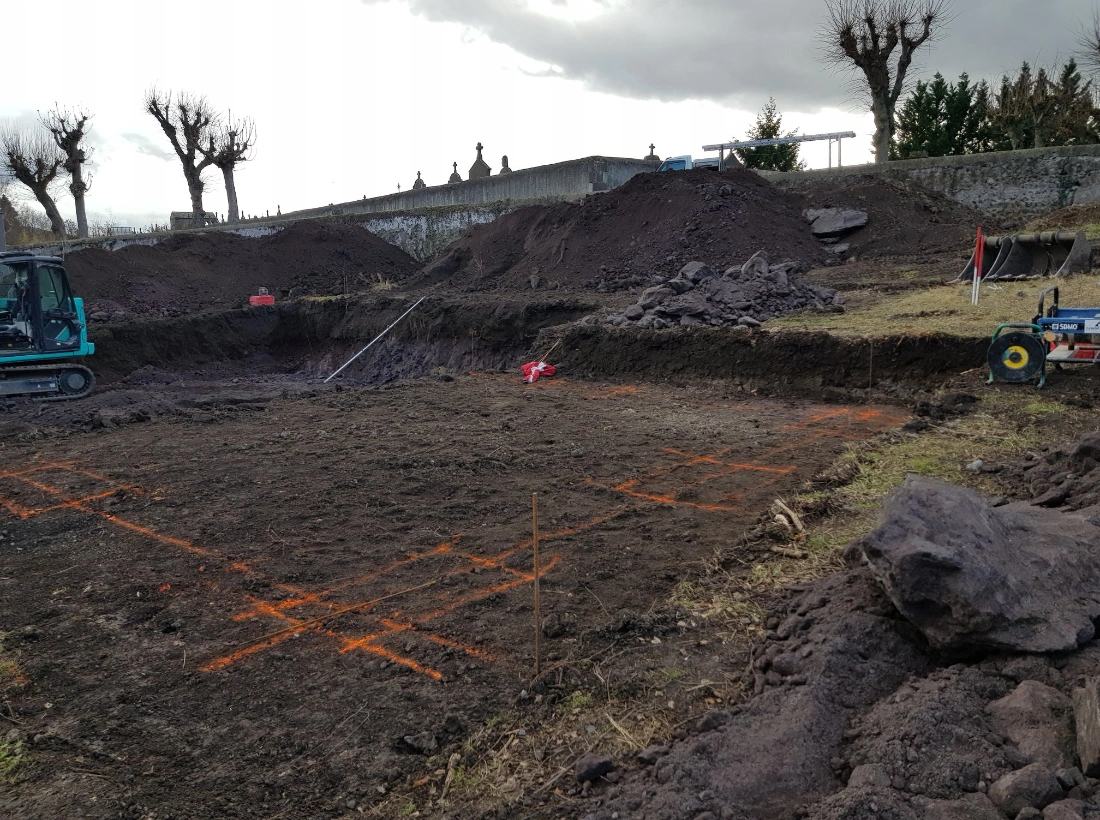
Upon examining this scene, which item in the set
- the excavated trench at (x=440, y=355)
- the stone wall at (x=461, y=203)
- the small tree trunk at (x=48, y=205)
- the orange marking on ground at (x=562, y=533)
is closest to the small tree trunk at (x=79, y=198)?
the small tree trunk at (x=48, y=205)

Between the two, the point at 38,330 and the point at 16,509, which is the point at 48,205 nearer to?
the point at 38,330

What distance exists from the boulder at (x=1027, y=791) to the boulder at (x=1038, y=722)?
11 cm

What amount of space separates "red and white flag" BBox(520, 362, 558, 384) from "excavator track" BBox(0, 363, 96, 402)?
8.13 meters

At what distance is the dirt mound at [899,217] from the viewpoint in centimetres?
1866

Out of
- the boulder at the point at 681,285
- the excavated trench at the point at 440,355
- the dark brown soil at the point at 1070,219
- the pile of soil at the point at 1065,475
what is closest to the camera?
the pile of soil at the point at 1065,475

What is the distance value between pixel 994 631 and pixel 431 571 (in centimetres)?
351

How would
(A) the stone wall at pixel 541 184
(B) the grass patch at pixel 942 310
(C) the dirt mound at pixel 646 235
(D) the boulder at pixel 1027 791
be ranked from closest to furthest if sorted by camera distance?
(D) the boulder at pixel 1027 791 < (B) the grass patch at pixel 942 310 < (C) the dirt mound at pixel 646 235 < (A) the stone wall at pixel 541 184

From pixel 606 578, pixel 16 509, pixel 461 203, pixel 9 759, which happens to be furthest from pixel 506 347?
pixel 9 759

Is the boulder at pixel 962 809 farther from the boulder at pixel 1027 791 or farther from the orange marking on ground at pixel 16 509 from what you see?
the orange marking on ground at pixel 16 509

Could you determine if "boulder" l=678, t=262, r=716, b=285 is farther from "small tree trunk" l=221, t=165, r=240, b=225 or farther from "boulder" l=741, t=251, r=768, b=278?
"small tree trunk" l=221, t=165, r=240, b=225

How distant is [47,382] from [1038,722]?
1576 cm

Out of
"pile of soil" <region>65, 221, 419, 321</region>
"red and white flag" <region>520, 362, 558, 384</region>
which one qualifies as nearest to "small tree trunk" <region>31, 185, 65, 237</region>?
"pile of soil" <region>65, 221, 419, 321</region>

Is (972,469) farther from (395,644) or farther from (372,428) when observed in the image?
(372,428)

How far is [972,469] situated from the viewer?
6.48 m
